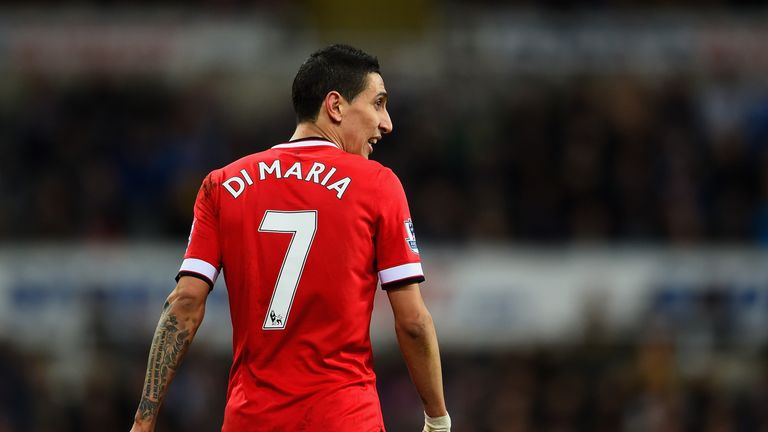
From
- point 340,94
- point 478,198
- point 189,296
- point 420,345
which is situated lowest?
point 478,198

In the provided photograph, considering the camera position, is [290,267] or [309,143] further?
[309,143]

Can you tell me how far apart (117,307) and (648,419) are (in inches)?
210

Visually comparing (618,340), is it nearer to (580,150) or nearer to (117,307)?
(580,150)

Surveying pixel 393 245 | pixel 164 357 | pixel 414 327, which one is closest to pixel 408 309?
pixel 414 327

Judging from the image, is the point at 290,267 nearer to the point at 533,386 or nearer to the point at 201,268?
the point at 201,268

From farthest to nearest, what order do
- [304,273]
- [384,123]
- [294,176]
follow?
[384,123], [294,176], [304,273]

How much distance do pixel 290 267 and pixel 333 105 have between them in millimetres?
625

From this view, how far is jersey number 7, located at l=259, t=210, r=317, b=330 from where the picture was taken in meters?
4.55

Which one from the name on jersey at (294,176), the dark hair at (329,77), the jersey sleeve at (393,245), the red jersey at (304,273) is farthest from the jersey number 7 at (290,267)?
the dark hair at (329,77)

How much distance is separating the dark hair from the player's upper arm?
0.71 metres

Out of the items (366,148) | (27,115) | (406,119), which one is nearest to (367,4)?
(406,119)

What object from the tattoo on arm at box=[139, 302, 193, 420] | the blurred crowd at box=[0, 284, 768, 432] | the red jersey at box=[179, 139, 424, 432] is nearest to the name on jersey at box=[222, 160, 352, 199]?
the red jersey at box=[179, 139, 424, 432]

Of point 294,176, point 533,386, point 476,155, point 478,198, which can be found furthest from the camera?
point 476,155

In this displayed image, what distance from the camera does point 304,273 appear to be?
14.9 feet
